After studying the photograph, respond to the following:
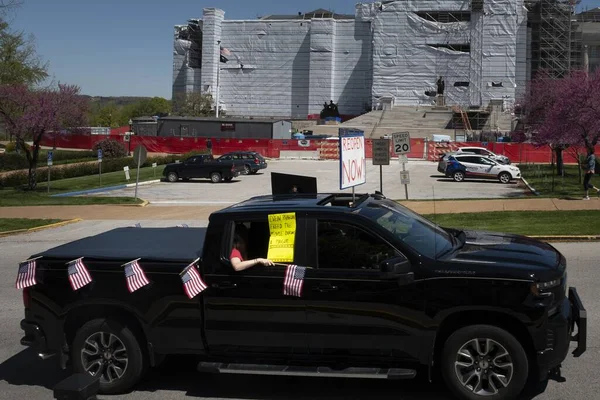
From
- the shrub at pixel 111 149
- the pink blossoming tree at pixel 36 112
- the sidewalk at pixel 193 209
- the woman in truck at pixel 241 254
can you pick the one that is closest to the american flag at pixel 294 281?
the woman in truck at pixel 241 254

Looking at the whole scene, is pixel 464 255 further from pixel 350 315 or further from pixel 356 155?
pixel 356 155

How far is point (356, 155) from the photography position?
42.5 ft

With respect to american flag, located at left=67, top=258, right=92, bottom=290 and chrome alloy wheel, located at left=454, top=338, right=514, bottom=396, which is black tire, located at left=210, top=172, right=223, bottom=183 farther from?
chrome alloy wheel, located at left=454, top=338, right=514, bottom=396

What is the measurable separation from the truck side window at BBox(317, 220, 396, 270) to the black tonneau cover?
3.90 feet

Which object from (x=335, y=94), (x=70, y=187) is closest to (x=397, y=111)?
(x=335, y=94)

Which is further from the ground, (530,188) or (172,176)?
(172,176)

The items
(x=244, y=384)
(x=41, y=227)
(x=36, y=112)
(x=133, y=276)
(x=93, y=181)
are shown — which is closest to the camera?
(x=133, y=276)

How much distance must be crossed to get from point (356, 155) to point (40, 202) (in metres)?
19.1

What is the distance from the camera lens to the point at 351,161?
12.6 meters

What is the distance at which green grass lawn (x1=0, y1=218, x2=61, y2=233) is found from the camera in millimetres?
20859

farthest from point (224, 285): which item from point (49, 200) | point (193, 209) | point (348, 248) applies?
point (49, 200)

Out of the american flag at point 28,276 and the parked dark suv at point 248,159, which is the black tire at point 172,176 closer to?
the parked dark suv at point 248,159

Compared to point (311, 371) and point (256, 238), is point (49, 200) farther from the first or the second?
point (311, 371)

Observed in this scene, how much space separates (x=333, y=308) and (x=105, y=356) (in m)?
2.21
